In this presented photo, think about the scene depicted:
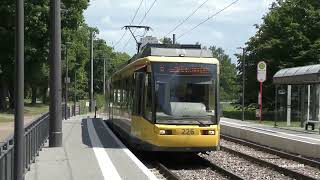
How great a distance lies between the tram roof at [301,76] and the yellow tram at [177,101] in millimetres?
13096

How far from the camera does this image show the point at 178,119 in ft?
53.9

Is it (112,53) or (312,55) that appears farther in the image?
(112,53)

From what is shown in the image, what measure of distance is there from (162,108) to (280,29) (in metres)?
48.3

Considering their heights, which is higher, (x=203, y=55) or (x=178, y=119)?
(x=203, y=55)

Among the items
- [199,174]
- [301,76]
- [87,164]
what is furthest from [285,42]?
[87,164]

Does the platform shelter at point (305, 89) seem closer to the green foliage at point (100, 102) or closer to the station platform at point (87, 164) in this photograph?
the station platform at point (87, 164)

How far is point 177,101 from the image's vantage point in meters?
16.7

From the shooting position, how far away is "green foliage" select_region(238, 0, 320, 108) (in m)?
58.4

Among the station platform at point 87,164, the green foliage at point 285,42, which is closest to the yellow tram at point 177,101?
the station platform at point 87,164

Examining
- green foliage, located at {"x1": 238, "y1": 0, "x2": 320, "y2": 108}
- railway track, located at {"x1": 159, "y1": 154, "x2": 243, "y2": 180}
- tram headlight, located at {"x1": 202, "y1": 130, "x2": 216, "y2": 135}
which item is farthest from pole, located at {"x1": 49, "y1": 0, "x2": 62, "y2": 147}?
green foliage, located at {"x1": 238, "y1": 0, "x2": 320, "y2": 108}

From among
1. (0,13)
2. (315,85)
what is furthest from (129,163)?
(0,13)

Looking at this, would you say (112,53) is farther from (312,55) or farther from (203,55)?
(203,55)

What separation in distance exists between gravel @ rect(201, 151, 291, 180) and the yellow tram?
3.05 feet

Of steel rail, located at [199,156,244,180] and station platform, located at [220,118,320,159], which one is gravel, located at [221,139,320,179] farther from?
steel rail, located at [199,156,244,180]
